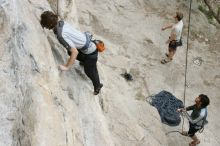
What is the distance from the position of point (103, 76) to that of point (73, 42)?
3.57 m

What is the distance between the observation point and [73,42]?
6.68 metres

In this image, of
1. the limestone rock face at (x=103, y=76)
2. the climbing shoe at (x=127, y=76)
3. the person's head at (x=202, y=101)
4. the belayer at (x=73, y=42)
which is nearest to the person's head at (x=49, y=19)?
the belayer at (x=73, y=42)

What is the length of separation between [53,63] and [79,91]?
120 centimetres

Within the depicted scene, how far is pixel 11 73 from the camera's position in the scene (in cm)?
539

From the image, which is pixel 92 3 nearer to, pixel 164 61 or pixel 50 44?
pixel 164 61

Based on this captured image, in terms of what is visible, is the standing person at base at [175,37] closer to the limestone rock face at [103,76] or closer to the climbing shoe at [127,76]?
the limestone rock face at [103,76]

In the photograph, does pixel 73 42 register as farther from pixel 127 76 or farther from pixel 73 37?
pixel 127 76

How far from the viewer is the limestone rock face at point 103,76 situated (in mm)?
5387

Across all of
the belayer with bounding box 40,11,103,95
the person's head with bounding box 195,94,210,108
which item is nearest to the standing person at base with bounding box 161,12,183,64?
the person's head with bounding box 195,94,210,108

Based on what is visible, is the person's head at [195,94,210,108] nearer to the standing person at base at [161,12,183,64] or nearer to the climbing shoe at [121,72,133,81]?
the climbing shoe at [121,72,133,81]

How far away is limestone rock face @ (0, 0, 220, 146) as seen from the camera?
17.7ft

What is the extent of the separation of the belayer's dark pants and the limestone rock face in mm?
209

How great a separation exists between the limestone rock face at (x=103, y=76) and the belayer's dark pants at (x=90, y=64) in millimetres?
209

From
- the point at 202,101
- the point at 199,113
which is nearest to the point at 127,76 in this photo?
the point at 199,113
